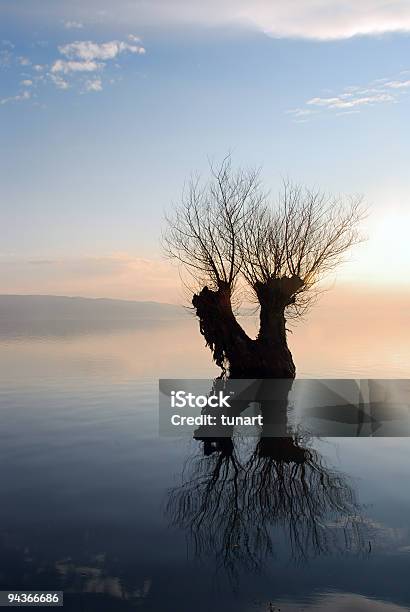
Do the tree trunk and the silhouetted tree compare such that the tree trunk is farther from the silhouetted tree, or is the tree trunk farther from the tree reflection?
the silhouetted tree

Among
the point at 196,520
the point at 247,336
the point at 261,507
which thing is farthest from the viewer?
the point at 247,336

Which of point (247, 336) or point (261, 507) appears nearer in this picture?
point (261, 507)

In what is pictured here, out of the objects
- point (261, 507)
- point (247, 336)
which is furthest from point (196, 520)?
point (247, 336)

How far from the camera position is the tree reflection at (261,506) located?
1063 cm

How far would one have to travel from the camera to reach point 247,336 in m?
31.9

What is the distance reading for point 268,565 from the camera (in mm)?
9938

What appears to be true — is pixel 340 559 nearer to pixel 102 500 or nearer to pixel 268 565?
pixel 268 565

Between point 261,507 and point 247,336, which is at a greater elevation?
point 247,336

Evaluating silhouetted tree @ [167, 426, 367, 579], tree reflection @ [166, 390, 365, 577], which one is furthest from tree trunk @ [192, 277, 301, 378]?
silhouetted tree @ [167, 426, 367, 579]

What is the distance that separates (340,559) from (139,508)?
4606 mm

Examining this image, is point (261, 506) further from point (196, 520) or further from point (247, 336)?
point (247, 336)

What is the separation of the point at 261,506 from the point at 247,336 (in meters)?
19.1

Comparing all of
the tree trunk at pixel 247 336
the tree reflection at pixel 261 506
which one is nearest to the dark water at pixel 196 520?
the tree reflection at pixel 261 506

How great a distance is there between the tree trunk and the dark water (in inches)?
398
